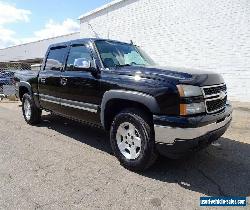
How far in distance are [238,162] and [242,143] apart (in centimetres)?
131

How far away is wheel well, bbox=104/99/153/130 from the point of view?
4.34 meters

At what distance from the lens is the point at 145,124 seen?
4.18 metres

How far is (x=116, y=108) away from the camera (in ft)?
16.0

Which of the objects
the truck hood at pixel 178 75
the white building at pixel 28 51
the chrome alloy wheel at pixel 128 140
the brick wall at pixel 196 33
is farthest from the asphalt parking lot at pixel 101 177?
the white building at pixel 28 51

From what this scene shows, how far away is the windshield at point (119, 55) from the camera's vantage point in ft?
16.7

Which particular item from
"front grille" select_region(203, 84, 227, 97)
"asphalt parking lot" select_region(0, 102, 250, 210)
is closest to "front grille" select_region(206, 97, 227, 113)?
"front grille" select_region(203, 84, 227, 97)

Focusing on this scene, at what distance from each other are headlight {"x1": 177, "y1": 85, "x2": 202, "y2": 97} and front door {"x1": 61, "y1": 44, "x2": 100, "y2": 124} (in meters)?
1.60

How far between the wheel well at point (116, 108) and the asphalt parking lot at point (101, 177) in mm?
686

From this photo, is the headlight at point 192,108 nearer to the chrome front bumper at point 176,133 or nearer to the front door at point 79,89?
the chrome front bumper at point 176,133

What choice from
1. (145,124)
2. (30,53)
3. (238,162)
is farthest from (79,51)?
(30,53)

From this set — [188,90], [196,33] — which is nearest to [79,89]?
[188,90]

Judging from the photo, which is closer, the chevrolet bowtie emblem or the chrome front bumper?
the chrome front bumper

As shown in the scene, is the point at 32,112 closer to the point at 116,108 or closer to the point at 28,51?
the point at 116,108

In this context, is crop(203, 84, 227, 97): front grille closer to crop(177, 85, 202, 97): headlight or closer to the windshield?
crop(177, 85, 202, 97): headlight
